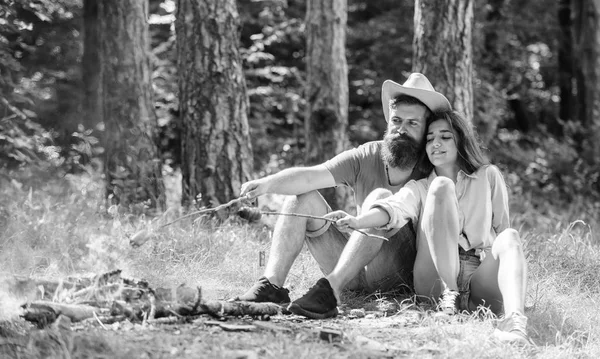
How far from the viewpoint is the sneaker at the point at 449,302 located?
169 inches

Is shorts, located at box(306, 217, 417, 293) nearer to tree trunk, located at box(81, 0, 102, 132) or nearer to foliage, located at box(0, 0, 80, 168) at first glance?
foliage, located at box(0, 0, 80, 168)

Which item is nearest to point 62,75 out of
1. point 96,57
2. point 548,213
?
point 96,57

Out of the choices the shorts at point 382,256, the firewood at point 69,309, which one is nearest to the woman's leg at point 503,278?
the shorts at point 382,256

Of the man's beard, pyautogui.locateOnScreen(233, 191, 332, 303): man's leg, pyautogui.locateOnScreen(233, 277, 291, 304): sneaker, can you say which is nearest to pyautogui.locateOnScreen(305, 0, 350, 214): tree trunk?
the man's beard

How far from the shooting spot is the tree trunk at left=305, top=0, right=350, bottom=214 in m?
8.77

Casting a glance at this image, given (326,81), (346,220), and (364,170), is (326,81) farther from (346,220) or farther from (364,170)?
(346,220)

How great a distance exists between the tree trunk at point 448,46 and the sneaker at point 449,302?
3.13 metres

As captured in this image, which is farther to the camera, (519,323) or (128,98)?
(128,98)

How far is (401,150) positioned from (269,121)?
7.60 metres

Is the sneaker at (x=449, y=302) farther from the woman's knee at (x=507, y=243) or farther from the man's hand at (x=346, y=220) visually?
the man's hand at (x=346, y=220)

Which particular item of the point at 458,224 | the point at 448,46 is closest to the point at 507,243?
the point at 458,224

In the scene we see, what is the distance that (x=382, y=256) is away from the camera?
482cm

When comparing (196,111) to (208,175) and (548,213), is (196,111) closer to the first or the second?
(208,175)

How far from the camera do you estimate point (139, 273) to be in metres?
5.39
